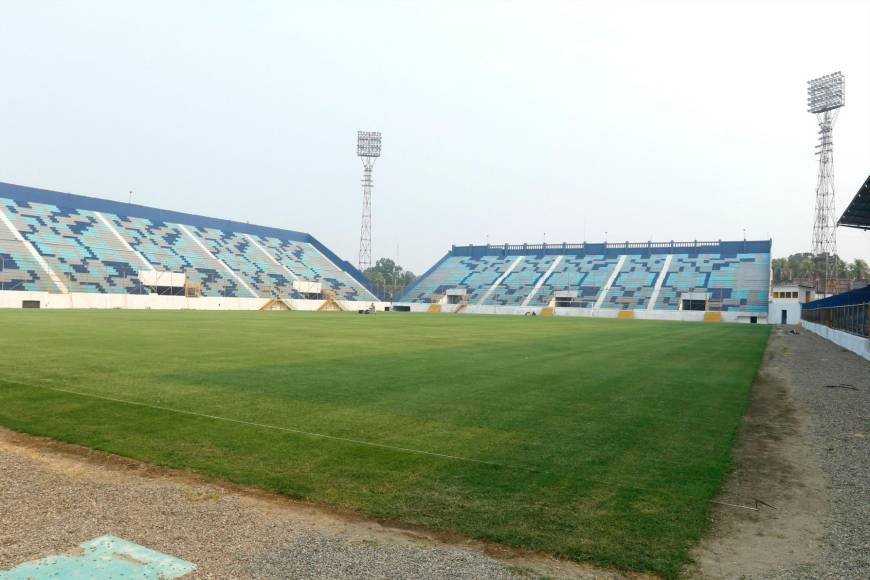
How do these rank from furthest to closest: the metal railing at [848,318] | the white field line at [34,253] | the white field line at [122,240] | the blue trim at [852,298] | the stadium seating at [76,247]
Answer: the white field line at [122,240] → the stadium seating at [76,247] → the white field line at [34,253] → the blue trim at [852,298] → the metal railing at [848,318]

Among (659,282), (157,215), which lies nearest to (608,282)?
(659,282)

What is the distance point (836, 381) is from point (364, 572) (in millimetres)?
15132

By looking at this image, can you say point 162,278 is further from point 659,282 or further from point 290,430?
point 659,282

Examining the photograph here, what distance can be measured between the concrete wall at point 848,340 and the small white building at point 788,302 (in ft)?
93.5

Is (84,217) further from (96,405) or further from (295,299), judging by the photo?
(96,405)

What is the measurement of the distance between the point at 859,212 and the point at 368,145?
76427mm

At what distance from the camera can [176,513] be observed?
492 centimetres

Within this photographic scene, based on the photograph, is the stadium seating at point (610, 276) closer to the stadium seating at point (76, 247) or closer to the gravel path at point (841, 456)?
the stadium seating at point (76, 247)

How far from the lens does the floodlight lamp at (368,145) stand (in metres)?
92.6

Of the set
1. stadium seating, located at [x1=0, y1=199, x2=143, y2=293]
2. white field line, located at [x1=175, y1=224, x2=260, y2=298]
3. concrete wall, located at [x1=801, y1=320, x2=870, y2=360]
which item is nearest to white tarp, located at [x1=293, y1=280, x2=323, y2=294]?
white field line, located at [x1=175, y1=224, x2=260, y2=298]

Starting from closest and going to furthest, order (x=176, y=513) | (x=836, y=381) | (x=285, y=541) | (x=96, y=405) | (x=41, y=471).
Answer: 1. (x=285, y=541)
2. (x=176, y=513)
3. (x=41, y=471)
4. (x=96, y=405)
5. (x=836, y=381)

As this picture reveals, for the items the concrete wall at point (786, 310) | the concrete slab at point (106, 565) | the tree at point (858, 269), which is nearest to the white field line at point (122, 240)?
the concrete slab at point (106, 565)

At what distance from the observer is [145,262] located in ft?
217

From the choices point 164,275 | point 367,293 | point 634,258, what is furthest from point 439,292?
point 164,275
